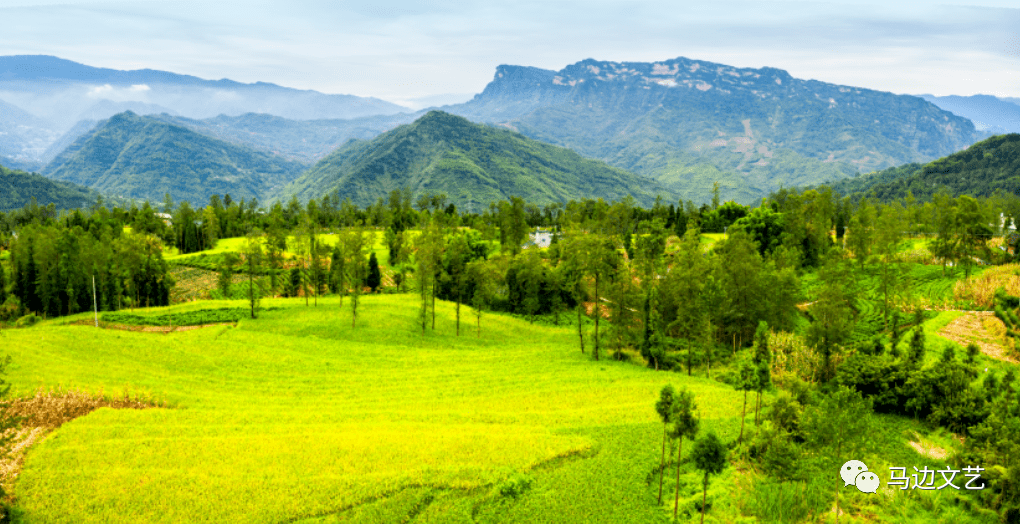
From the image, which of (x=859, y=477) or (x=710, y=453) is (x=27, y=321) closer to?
(x=710, y=453)

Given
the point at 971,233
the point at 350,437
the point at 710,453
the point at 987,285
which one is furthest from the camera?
the point at 971,233

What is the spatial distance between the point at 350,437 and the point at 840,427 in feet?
78.8

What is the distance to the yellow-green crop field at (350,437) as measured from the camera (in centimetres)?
2220

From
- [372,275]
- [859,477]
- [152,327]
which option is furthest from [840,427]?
Result: [372,275]

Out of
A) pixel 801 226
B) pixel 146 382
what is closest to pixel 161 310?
pixel 146 382

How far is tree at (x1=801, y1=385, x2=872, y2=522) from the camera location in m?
22.5

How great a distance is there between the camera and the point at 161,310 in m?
67.2

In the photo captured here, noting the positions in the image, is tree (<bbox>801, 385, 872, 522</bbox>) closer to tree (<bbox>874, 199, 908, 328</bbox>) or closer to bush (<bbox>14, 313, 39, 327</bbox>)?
tree (<bbox>874, 199, 908, 328</bbox>)

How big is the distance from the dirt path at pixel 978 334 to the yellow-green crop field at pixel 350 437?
76.3 feet

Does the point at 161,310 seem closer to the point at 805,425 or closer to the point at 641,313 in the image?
the point at 641,313

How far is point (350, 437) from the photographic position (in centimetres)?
2805

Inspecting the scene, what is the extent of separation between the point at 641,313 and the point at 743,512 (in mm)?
25791

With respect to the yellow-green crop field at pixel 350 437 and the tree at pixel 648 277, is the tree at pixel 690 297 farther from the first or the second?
the yellow-green crop field at pixel 350 437

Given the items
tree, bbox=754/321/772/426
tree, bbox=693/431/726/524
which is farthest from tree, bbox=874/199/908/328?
tree, bbox=693/431/726/524
